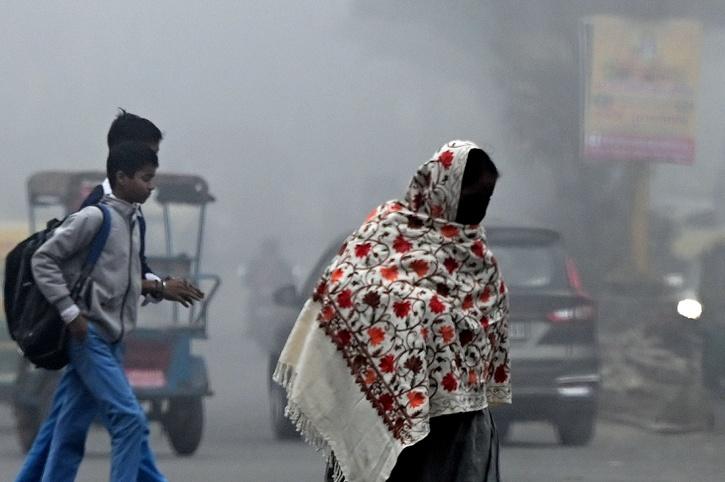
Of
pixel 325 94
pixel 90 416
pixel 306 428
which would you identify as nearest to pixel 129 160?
pixel 90 416

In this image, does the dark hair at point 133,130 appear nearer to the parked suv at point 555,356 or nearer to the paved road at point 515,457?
the paved road at point 515,457

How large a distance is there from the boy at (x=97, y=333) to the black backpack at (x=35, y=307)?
28 millimetres

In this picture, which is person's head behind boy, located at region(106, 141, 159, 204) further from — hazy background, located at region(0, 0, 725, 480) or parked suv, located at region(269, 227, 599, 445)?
hazy background, located at region(0, 0, 725, 480)

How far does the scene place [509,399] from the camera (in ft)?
16.7

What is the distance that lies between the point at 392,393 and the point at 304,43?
20621 mm

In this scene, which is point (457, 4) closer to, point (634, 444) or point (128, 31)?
point (128, 31)

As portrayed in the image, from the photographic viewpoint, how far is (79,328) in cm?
661

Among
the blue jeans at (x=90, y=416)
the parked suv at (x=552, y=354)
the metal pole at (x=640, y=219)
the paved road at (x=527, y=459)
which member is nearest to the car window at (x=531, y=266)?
the parked suv at (x=552, y=354)

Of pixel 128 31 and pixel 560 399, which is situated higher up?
pixel 128 31

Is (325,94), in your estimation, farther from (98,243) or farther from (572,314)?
(98,243)

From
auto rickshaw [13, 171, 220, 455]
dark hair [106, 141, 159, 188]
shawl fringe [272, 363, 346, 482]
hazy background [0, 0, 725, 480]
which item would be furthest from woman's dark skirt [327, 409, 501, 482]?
hazy background [0, 0, 725, 480]

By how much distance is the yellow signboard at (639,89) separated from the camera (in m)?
19.9

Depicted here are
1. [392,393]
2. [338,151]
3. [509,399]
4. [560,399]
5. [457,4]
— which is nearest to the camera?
[392,393]

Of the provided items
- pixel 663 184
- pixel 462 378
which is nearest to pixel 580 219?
pixel 663 184
